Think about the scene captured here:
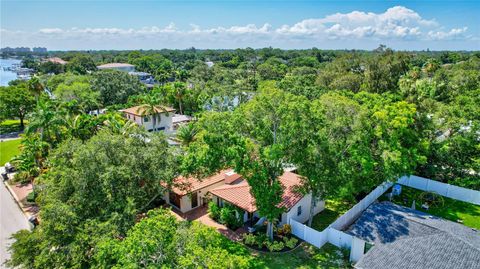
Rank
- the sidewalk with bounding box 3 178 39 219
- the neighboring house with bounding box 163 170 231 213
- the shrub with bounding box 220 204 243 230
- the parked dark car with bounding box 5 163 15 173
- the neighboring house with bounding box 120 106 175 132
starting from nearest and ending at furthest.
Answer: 1. the shrub with bounding box 220 204 243 230
2. the neighboring house with bounding box 163 170 231 213
3. the sidewalk with bounding box 3 178 39 219
4. the parked dark car with bounding box 5 163 15 173
5. the neighboring house with bounding box 120 106 175 132

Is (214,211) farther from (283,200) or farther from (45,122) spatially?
(45,122)

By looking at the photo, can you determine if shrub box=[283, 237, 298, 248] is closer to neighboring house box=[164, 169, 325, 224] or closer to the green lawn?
neighboring house box=[164, 169, 325, 224]

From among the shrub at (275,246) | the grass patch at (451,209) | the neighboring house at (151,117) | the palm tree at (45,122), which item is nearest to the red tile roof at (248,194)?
the shrub at (275,246)

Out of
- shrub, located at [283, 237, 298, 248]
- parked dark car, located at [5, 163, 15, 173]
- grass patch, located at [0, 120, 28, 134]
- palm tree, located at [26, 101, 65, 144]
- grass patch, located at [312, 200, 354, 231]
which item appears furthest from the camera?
grass patch, located at [0, 120, 28, 134]

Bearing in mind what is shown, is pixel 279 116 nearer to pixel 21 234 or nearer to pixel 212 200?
pixel 212 200

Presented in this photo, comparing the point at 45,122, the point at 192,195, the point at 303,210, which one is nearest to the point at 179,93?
the point at 45,122

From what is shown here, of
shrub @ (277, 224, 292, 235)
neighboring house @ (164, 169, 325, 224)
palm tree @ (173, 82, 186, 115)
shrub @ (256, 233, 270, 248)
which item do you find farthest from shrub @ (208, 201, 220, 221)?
palm tree @ (173, 82, 186, 115)
